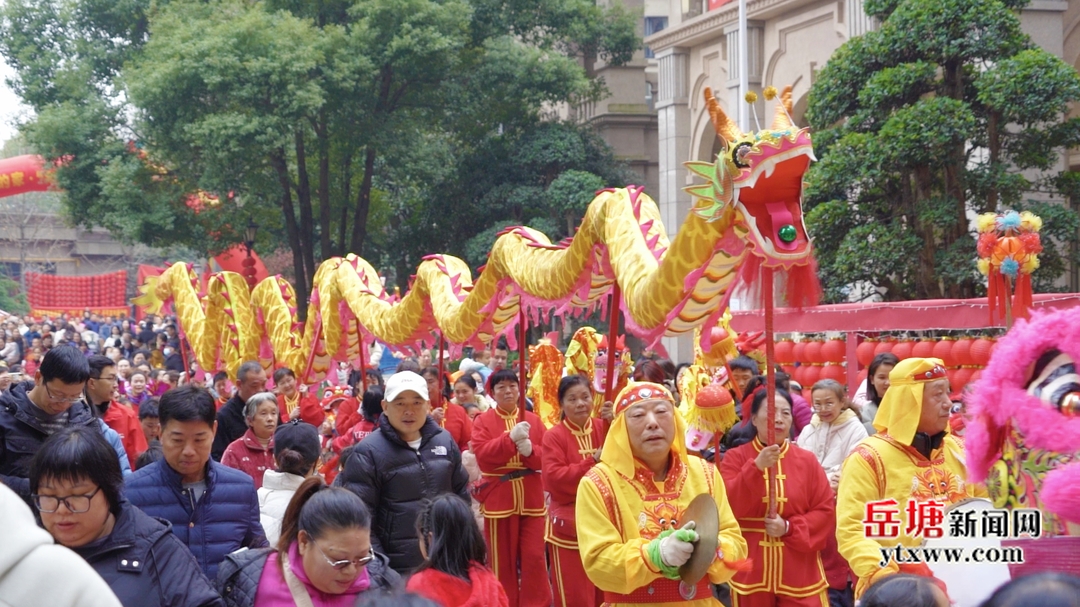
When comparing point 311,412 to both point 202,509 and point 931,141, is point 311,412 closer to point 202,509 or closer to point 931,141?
point 202,509

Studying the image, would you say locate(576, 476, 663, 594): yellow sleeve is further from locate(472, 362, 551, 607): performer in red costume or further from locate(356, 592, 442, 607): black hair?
locate(472, 362, 551, 607): performer in red costume

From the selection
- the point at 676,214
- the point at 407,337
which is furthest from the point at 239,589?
the point at 676,214

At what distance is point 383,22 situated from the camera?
21.8 meters

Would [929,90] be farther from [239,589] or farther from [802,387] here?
[239,589]

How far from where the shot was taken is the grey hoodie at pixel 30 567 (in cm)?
191

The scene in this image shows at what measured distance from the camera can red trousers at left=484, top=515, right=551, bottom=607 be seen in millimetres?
7938

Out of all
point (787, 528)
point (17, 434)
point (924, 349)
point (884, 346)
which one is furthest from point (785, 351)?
point (17, 434)

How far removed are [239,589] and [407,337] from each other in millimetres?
6821

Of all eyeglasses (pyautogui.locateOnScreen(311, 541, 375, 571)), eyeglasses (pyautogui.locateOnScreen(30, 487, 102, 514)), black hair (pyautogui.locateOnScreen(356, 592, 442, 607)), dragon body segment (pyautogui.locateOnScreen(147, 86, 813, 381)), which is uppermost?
dragon body segment (pyautogui.locateOnScreen(147, 86, 813, 381))

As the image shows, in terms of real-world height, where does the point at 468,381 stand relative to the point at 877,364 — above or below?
below

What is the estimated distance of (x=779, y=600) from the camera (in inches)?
221

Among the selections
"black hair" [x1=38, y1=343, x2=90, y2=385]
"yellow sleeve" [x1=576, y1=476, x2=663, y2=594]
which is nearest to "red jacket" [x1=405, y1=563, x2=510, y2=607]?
"yellow sleeve" [x1=576, y1=476, x2=663, y2=594]

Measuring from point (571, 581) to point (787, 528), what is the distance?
179cm

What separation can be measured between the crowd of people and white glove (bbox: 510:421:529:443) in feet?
0.05
